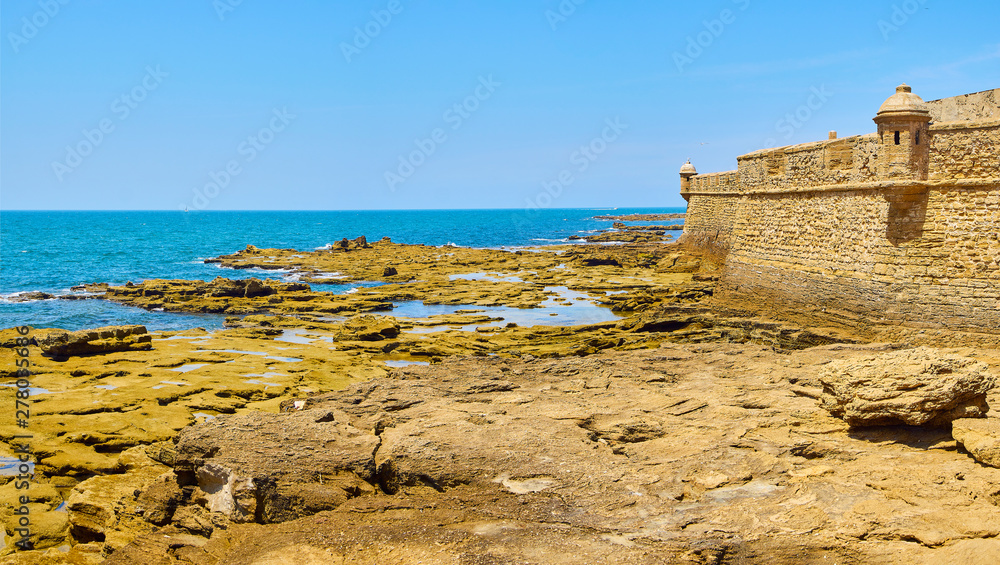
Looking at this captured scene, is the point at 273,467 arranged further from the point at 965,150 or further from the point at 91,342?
the point at 965,150

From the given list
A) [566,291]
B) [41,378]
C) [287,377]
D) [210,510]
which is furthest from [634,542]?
[566,291]

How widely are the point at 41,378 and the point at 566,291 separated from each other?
58.9 ft

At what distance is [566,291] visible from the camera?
27703 millimetres

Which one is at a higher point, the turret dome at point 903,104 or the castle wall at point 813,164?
the turret dome at point 903,104

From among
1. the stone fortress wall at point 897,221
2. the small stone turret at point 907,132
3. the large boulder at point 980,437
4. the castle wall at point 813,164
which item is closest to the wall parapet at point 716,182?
the castle wall at point 813,164

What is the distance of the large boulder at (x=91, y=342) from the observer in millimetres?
15320

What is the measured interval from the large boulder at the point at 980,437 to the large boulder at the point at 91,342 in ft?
51.3

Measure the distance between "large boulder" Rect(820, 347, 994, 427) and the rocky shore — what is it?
0.07 ft

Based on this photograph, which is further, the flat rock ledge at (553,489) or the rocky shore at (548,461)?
the rocky shore at (548,461)

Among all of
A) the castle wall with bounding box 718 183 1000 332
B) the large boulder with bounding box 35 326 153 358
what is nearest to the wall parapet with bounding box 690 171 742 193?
the castle wall with bounding box 718 183 1000 332

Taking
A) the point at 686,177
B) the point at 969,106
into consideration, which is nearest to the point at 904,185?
the point at 969,106

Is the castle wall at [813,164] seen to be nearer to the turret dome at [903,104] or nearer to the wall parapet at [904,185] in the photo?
the wall parapet at [904,185]

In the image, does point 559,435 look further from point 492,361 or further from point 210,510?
point 492,361

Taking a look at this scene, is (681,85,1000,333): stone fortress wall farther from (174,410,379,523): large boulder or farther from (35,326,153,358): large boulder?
(35,326,153,358): large boulder
